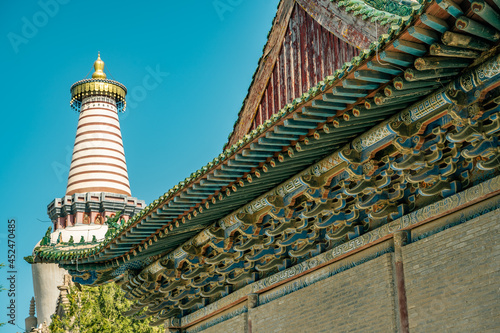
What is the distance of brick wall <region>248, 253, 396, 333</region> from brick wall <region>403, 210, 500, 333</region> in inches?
15.3

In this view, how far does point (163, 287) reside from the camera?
12047 millimetres

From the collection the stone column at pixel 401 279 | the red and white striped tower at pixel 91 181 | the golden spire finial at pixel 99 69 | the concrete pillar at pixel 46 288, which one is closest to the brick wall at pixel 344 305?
the stone column at pixel 401 279

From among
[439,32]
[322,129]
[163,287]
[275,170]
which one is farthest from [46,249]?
[439,32]

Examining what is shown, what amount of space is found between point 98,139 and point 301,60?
26064mm

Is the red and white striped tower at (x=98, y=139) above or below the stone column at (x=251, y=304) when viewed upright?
above

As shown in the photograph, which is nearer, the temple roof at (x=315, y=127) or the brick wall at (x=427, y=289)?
the temple roof at (x=315, y=127)

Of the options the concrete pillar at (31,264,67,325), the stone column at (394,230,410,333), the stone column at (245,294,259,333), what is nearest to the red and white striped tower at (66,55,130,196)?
the concrete pillar at (31,264,67,325)

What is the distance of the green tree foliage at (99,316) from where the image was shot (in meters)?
19.6

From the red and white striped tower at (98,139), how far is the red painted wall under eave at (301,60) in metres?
23.6

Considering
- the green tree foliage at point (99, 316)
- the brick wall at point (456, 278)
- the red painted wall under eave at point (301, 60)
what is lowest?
the brick wall at point (456, 278)

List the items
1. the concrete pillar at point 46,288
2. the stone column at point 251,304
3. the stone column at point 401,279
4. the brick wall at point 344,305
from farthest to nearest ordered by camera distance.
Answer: the concrete pillar at point 46,288, the stone column at point 251,304, the brick wall at point 344,305, the stone column at point 401,279

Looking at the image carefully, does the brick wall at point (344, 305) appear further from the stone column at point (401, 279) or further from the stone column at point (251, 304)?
the stone column at point (251, 304)

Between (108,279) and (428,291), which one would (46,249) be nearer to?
(108,279)

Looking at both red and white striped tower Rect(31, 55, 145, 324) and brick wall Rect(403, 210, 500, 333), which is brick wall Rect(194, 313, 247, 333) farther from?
red and white striped tower Rect(31, 55, 145, 324)
